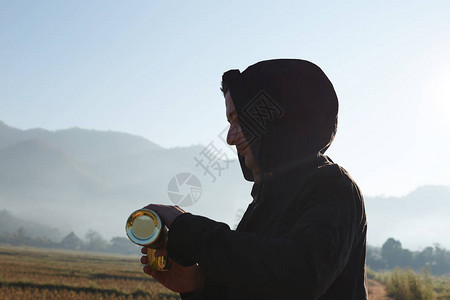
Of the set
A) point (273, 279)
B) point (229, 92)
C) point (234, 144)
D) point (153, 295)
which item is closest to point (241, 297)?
point (273, 279)

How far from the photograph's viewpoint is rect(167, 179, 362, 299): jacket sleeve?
0.99 metres

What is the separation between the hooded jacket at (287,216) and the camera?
1.00 meters

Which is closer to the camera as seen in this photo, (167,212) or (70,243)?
(167,212)

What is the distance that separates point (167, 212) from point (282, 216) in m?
0.35

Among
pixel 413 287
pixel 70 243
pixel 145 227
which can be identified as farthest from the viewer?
pixel 70 243

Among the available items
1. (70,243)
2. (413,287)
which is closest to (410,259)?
(413,287)

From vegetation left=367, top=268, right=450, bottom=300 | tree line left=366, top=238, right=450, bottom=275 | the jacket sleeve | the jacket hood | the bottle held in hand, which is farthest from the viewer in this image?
tree line left=366, top=238, right=450, bottom=275

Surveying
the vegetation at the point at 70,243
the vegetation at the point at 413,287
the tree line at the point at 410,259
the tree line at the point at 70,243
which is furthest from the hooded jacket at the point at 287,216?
the vegetation at the point at 70,243

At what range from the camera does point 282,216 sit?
4.05ft

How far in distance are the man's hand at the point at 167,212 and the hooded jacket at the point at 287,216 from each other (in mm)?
28

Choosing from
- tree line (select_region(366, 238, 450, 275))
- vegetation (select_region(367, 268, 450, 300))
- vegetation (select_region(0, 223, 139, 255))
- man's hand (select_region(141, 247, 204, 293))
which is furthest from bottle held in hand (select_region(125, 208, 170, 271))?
vegetation (select_region(0, 223, 139, 255))

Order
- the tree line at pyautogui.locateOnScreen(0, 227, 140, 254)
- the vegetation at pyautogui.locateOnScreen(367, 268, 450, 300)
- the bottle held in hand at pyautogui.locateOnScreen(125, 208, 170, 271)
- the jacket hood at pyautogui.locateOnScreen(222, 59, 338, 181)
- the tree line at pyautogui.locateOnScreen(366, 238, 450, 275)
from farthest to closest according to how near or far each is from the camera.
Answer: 1. the tree line at pyautogui.locateOnScreen(0, 227, 140, 254)
2. the tree line at pyautogui.locateOnScreen(366, 238, 450, 275)
3. the vegetation at pyautogui.locateOnScreen(367, 268, 450, 300)
4. the jacket hood at pyautogui.locateOnScreen(222, 59, 338, 181)
5. the bottle held in hand at pyautogui.locateOnScreen(125, 208, 170, 271)

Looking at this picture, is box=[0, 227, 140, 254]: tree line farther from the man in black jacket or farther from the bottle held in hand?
the bottle held in hand

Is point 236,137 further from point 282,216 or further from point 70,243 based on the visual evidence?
point 70,243
